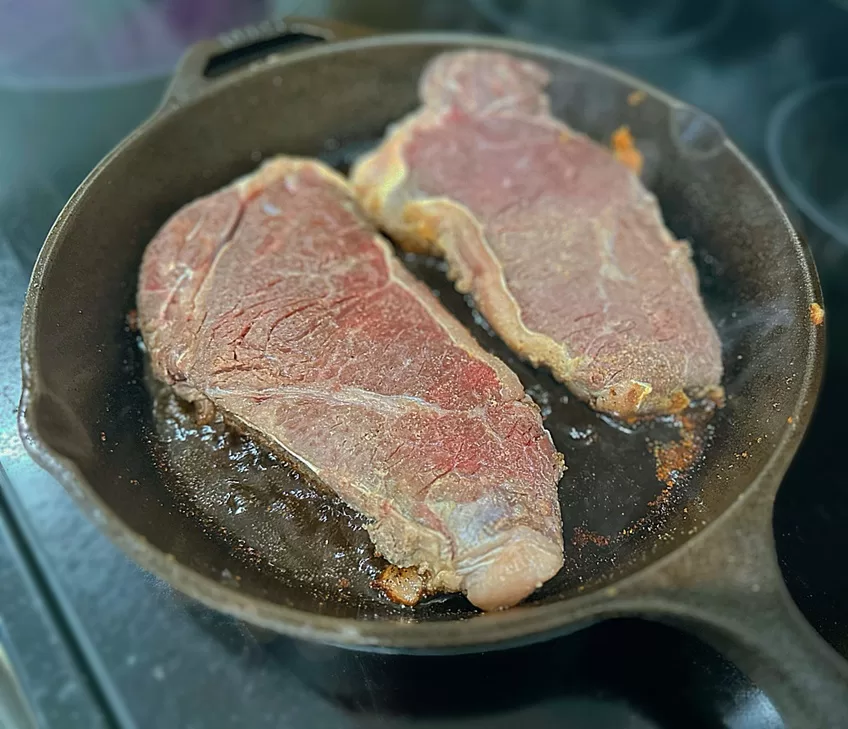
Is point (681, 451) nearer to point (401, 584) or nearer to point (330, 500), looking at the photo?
point (401, 584)

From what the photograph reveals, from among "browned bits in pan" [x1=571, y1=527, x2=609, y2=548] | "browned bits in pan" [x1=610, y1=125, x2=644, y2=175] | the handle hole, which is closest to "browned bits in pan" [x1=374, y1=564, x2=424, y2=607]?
"browned bits in pan" [x1=571, y1=527, x2=609, y2=548]

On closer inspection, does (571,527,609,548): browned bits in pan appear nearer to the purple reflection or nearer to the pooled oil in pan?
the pooled oil in pan

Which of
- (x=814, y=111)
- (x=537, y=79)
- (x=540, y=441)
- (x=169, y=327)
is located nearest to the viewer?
(x=540, y=441)

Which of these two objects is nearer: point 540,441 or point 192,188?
point 540,441

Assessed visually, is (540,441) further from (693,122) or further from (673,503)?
(693,122)

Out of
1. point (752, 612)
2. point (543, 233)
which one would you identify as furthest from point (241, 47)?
point (752, 612)

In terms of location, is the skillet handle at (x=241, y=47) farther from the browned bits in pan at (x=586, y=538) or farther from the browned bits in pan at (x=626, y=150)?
the browned bits in pan at (x=586, y=538)

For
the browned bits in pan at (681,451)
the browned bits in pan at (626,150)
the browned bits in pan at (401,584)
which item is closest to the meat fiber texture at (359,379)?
the browned bits in pan at (401,584)

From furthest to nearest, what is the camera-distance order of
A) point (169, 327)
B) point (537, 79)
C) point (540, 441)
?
1. point (537, 79)
2. point (169, 327)
3. point (540, 441)

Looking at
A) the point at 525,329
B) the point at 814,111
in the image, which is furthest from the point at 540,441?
the point at 814,111
